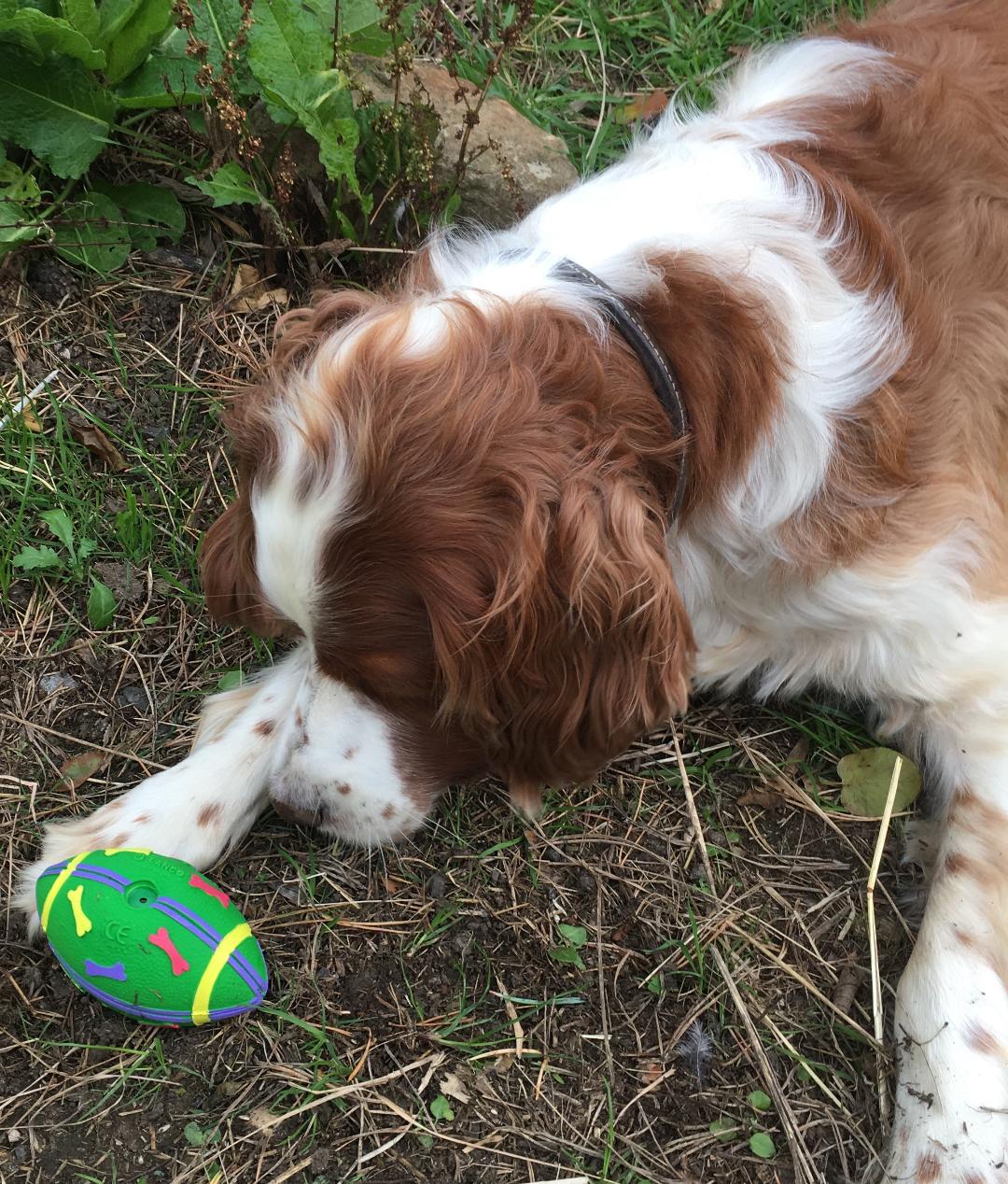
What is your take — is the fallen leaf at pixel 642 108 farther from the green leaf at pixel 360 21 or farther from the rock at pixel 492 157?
Result: the green leaf at pixel 360 21

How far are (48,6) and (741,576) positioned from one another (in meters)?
2.71

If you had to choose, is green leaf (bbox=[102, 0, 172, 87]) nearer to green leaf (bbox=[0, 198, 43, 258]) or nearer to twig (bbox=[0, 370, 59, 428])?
green leaf (bbox=[0, 198, 43, 258])

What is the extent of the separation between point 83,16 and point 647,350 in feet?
7.21

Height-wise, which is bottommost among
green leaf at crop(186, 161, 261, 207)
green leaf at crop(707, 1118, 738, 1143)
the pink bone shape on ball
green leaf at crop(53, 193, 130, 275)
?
green leaf at crop(707, 1118, 738, 1143)

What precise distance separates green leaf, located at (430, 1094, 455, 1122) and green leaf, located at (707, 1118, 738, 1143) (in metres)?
0.57

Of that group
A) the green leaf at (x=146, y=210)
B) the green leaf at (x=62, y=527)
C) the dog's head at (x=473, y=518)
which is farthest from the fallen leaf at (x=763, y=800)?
the green leaf at (x=146, y=210)

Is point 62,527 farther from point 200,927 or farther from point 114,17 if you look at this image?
point 114,17

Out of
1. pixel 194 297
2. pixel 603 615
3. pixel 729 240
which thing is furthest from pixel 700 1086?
pixel 194 297

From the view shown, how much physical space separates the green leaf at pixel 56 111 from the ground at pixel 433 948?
2.16 feet

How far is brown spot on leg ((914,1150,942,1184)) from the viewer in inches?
92.9

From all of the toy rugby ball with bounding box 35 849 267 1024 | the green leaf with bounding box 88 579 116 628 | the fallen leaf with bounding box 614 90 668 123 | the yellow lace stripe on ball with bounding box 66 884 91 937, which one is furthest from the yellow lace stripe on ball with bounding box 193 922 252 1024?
the fallen leaf with bounding box 614 90 668 123

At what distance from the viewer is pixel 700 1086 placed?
8.38 ft

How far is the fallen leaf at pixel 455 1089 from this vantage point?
2.50 m

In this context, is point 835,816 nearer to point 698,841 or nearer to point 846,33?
point 698,841
